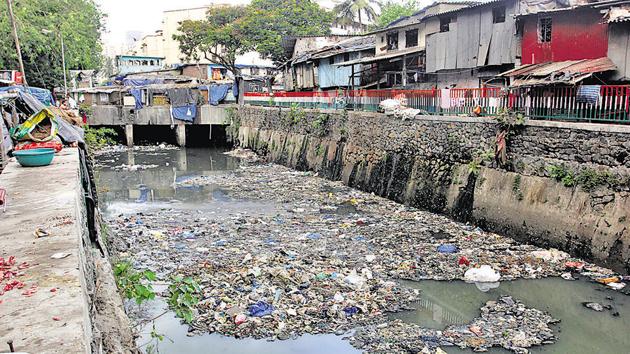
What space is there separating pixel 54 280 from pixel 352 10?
3692cm

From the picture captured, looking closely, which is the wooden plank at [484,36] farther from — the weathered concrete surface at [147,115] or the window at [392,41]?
the weathered concrete surface at [147,115]

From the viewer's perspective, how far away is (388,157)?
636 inches

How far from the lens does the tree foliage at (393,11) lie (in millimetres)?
37875

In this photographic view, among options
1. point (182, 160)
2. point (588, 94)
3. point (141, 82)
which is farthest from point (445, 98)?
point (141, 82)

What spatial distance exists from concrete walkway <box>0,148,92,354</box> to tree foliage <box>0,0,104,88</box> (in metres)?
16.8

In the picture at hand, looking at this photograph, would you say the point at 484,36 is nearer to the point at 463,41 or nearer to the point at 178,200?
the point at 463,41

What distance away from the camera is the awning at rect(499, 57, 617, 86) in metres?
10.8

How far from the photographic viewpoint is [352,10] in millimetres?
37906

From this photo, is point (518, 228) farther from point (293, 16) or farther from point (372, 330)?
point (293, 16)

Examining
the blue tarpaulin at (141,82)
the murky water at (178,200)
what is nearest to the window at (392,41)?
the murky water at (178,200)

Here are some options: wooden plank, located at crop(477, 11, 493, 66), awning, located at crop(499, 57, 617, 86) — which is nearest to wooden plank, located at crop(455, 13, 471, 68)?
wooden plank, located at crop(477, 11, 493, 66)

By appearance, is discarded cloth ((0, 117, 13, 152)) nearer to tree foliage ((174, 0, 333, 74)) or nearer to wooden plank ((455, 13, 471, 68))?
wooden plank ((455, 13, 471, 68))

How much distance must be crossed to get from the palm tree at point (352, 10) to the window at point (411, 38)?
1767 cm

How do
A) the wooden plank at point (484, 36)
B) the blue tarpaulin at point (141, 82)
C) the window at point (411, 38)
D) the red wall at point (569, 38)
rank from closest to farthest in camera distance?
the red wall at point (569, 38) → the wooden plank at point (484, 36) → the window at point (411, 38) → the blue tarpaulin at point (141, 82)
